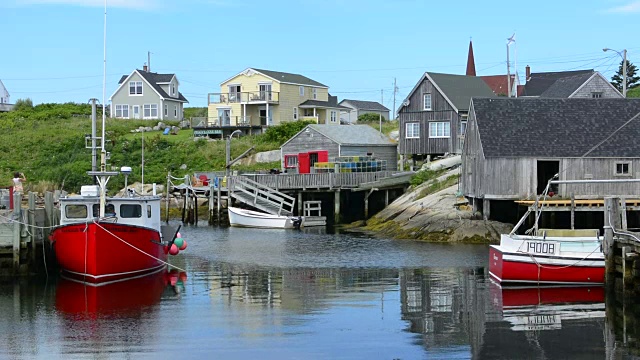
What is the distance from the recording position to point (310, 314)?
25109 mm

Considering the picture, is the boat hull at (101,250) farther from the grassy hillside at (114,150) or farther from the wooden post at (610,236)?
the grassy hillside at (114,150)

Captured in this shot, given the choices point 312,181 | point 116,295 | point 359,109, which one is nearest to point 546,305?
point 116,295

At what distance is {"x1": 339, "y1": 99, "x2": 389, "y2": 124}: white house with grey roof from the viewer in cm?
9682

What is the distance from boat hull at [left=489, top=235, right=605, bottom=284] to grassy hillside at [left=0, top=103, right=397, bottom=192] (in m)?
40.6

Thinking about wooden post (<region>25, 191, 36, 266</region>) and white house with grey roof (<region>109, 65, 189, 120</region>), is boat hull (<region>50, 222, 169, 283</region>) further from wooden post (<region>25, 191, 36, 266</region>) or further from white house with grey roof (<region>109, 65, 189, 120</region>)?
white house with grey roof (<region>109, 65, 189, 120</region>)

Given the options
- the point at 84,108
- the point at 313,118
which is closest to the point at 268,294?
the point at 313,118

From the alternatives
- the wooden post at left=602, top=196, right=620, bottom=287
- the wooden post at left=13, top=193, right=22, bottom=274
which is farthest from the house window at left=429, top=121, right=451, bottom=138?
the wooden post at left=13, top=193, right=22, bottom=274

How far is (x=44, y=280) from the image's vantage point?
31.8m

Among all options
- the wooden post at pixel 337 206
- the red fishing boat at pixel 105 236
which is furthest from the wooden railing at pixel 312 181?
the red fishing boat at pixel 105 236

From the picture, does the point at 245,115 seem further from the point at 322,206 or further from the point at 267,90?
the point at 322,206

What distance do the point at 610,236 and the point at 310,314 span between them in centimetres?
919

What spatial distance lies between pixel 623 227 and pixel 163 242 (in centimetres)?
1671

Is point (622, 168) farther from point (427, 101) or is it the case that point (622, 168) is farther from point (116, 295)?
point (116, 295)

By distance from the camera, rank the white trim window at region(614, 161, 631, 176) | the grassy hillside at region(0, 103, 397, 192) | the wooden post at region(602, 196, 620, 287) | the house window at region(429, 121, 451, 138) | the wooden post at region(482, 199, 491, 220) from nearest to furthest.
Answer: the wooden post at region(602, 196, 620, 287) → the white trim window at region(614, 161, 631, 176) → the wooden post at region(482, 199, 491, 220) → the house window at region(429, 121, 451, 138) → the grassy hillside at region(0, 103, 397, 192)
